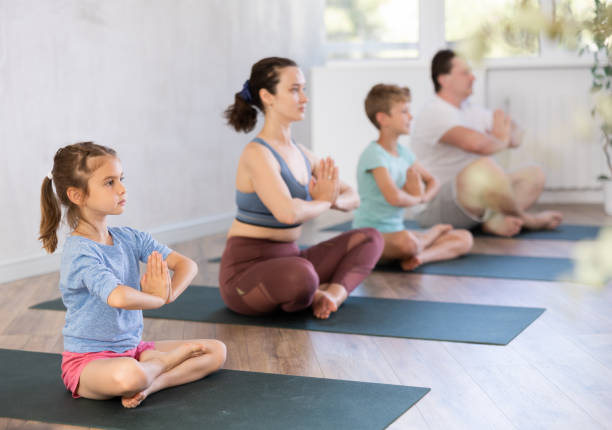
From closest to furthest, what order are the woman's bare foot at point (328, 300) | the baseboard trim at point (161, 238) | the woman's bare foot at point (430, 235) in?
the woman's bare foot at point (328, 300), the baseboard trim at point (161, 238), the woman's bare foot at point (430, 235)

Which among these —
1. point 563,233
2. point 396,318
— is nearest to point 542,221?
point 563,233

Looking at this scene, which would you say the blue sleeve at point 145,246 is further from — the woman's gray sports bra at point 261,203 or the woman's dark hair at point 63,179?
→ the woman's gray sports bra at point 261,203

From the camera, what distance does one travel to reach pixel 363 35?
584 centimetres

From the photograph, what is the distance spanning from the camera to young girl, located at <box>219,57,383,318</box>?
2178 mm

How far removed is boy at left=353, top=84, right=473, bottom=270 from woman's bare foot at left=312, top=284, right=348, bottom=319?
648 millimetres

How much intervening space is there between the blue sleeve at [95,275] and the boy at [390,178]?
1649 mm

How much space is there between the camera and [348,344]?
1.99 m

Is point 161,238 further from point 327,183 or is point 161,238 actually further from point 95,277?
point 95,277

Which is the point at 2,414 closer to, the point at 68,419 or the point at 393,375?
the point at 68,419

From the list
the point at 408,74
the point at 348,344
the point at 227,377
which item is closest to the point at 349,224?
the point at 408,74

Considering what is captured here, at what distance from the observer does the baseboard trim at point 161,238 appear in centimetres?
305

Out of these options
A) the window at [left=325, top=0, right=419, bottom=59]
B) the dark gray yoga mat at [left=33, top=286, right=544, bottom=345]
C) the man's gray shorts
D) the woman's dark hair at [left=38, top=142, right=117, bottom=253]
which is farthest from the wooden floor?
the window at [left=325, top=0, right=419, bottom=59]

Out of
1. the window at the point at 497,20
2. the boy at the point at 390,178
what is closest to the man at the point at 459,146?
the boy at the point at 390,178

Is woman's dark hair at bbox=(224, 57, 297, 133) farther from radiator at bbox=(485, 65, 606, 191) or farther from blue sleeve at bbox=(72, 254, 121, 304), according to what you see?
radiator at bbox=(485, 65, 606, 191)
